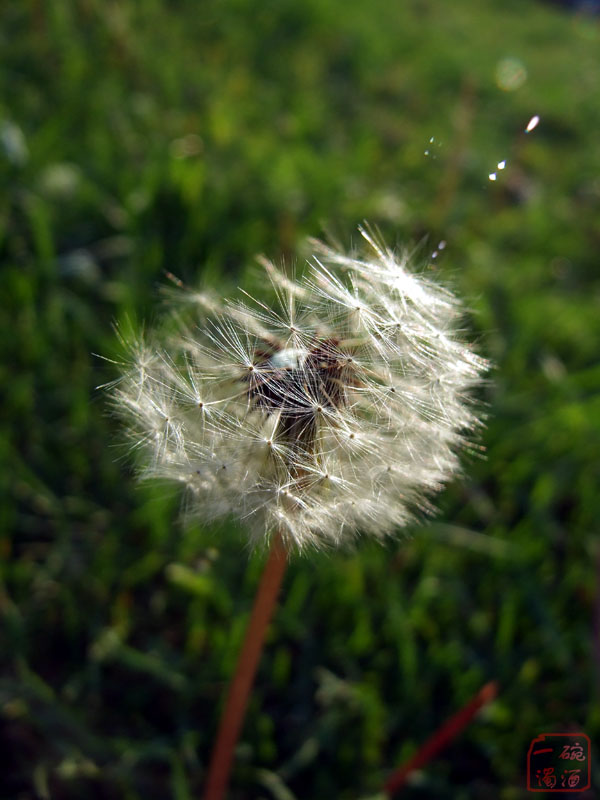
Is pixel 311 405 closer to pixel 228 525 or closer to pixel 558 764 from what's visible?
pixel 228 525

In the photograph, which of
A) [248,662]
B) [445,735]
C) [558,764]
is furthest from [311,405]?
[558,764]

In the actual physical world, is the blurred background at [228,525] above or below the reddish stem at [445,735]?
above

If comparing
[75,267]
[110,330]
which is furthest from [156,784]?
[75,267]

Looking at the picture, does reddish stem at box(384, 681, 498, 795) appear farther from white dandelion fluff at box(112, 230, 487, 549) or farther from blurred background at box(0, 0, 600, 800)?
white dandelion fluff at box(112, 230, 487, 549)

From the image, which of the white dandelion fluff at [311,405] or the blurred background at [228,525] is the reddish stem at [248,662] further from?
the blurred background at [228,525]

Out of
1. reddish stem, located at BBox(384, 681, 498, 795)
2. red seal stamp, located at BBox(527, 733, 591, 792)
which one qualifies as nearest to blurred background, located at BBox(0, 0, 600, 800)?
red seal stamp, located at BBox(527, 733, 591, 792)

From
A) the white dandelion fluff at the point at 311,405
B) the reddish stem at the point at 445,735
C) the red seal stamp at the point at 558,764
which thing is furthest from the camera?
the red seal stamp at the point at 558,764

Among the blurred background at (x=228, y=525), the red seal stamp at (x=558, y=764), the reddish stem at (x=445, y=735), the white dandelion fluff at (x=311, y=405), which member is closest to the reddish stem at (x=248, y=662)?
the white dandelion fluff at (x=311, y=405)
